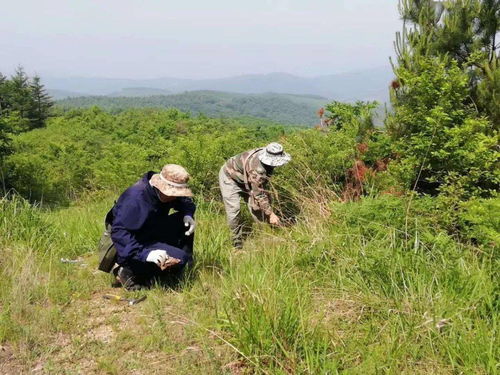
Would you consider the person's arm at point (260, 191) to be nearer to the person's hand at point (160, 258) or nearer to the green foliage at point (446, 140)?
the person's hand at point (160, 258)

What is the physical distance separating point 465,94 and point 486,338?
3785mm

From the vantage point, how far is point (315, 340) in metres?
2.41

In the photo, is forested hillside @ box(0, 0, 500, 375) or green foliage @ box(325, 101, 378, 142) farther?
green foliage @ box(325, 101, 378, 142)

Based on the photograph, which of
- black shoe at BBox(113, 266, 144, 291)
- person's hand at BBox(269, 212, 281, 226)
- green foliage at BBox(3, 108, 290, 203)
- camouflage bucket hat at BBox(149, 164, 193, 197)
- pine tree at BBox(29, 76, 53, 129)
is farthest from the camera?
pine tree at BBox(29, 76, 53, 129)

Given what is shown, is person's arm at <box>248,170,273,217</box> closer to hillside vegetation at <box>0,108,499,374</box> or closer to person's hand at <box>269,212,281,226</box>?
person's hand at <box>269,212,281,226</box>

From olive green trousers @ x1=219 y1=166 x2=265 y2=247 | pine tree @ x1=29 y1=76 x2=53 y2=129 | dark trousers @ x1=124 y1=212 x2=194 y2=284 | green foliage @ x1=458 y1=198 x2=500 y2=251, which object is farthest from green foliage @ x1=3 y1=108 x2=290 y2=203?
green foliage @ x1=458 y1=198 x2=500 y2=251

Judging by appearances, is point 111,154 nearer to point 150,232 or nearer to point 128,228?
point 150,232

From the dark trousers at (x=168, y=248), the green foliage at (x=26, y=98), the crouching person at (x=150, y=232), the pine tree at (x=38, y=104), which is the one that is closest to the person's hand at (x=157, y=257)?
the crouching person at (x=150, y=232)

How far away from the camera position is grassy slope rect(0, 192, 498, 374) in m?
2.32

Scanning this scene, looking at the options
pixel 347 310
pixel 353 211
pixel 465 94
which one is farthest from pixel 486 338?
pixel 465 94

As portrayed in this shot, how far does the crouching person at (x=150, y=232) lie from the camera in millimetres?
3182

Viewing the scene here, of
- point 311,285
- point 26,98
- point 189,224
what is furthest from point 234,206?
point 26,98

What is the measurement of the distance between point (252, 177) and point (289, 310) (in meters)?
2.20

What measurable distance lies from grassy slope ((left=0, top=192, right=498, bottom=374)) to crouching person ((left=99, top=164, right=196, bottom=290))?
19cm
